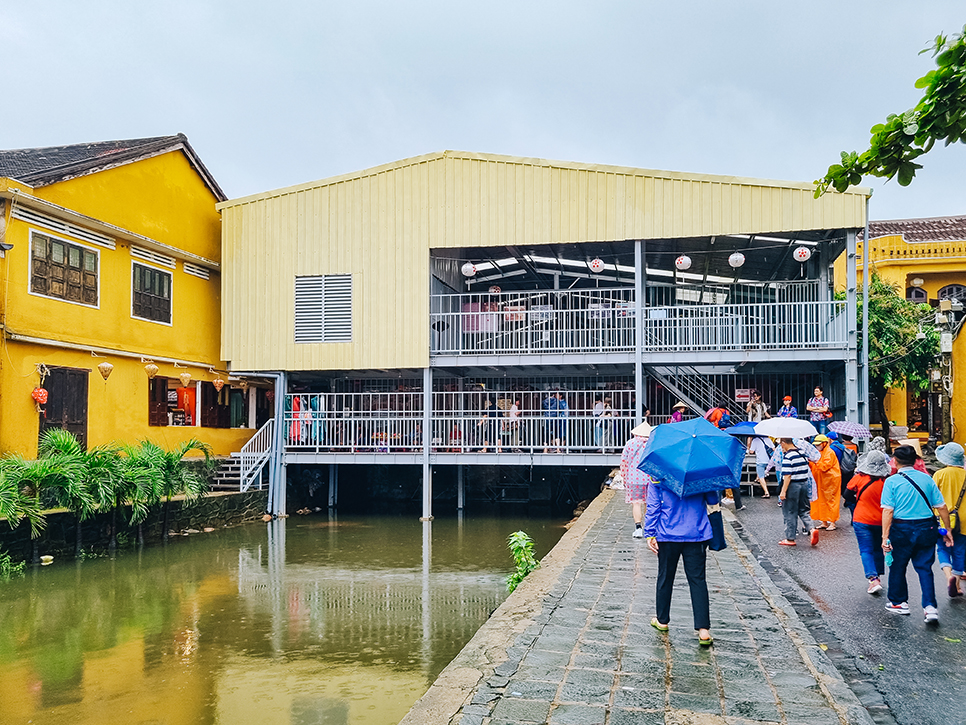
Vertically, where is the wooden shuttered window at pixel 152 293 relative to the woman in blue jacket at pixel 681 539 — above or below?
above

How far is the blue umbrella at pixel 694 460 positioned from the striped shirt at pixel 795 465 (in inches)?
187

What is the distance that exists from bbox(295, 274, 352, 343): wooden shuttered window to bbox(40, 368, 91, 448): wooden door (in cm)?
493

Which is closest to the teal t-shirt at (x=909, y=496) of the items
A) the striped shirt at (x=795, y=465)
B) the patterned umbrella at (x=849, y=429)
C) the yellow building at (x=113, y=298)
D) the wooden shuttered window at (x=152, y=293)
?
the striped shirt at (x=795, y=465)

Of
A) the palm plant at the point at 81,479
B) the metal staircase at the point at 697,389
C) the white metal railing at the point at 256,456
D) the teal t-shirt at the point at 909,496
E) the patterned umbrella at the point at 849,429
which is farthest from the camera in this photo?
the metal staircase at the point at 697,389

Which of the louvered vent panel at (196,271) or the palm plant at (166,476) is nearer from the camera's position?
the palm plant at (166,476)

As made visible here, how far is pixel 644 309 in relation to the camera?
1811cm

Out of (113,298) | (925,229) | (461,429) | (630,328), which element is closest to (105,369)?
(113,298)

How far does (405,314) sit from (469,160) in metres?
3.88

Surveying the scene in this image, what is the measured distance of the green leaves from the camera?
3.61 metres

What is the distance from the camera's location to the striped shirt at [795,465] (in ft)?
33.4

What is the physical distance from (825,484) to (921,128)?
855 cm

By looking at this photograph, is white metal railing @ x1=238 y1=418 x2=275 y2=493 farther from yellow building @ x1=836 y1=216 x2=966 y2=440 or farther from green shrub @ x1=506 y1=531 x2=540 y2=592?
yellow building @ x1=836 y1=216 x2=966 y2=440

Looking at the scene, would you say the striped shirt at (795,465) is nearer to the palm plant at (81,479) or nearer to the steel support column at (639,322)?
the steel support column at (639,322)

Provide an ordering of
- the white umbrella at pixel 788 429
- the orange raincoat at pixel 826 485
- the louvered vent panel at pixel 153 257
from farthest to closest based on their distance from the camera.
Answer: the louvered vent panel at pixel 153 257 → the orange raincoat at pixel 826 485 → the white umbrella at pixel 788 429
